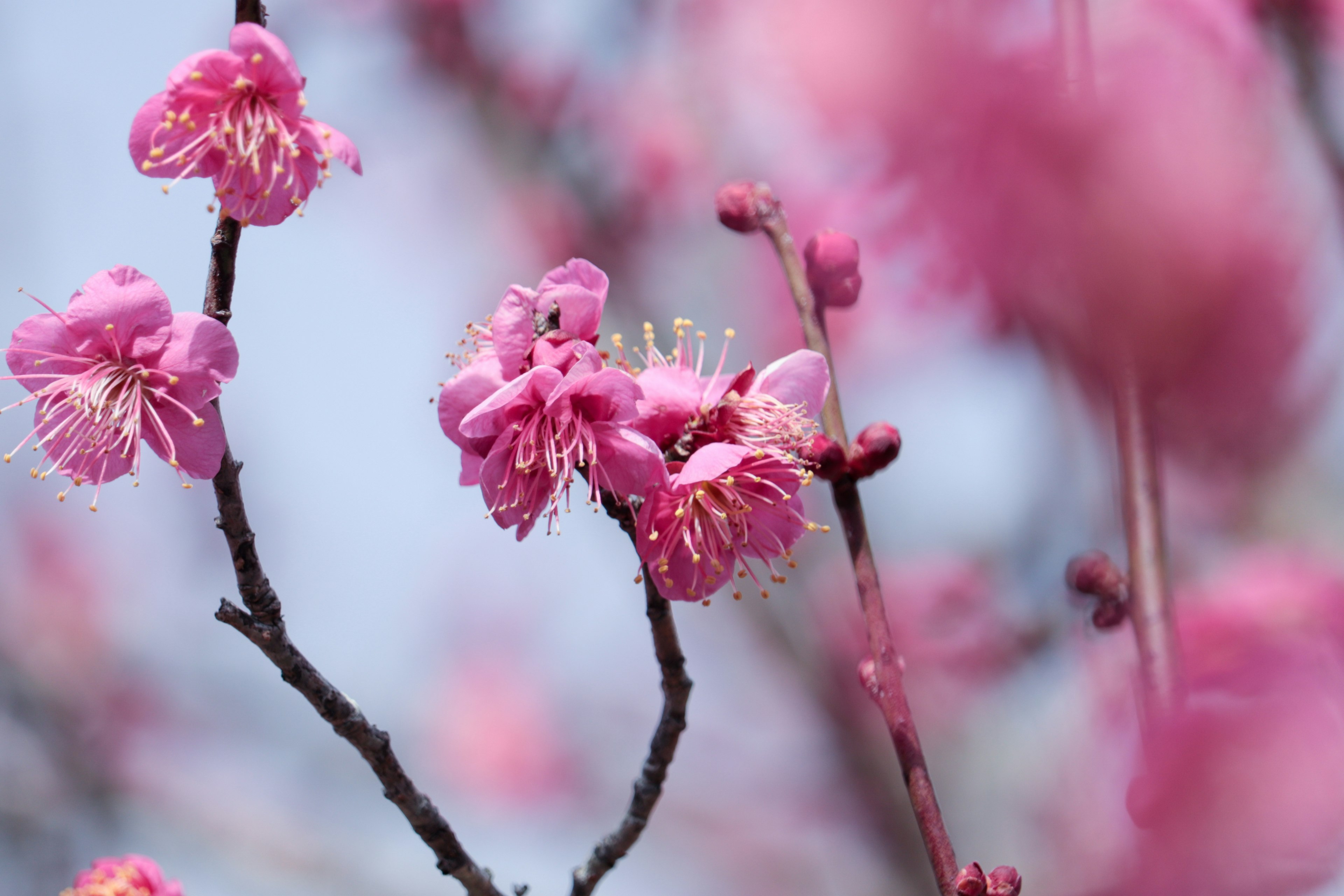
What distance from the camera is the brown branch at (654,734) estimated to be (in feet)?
2.20

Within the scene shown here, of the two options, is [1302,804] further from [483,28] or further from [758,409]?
[483,28]

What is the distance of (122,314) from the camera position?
672 mm

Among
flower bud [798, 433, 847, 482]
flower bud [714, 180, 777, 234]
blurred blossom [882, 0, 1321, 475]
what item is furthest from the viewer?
blurred blossom [882, 0, 1321, 475]

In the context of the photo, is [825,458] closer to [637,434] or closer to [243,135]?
[637,434]

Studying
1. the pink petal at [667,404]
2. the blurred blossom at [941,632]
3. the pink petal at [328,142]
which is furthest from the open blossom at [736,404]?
the blurred blossom at [941,632]

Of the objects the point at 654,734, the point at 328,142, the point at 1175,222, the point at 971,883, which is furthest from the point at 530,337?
the point at 1175,222

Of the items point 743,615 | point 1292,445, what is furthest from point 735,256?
point 1292,445

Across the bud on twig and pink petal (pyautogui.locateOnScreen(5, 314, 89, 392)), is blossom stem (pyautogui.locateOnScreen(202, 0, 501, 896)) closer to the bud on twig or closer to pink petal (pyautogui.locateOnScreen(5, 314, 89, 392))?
pink petal (pyautogui.locateOnScreen(5, 314, 89, 392))

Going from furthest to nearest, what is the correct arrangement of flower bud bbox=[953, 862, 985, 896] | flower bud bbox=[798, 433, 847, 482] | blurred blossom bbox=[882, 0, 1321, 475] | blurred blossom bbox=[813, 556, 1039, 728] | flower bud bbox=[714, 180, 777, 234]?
blurred blossom bbox=[813, 556, 1039, 728] → blurred blossom bbox=[882, 0, 1321, 475] → flower bud bbox=[714, 180, 777, 234] → flower bud bbox=[798, 433, 847, 482] → flower bud bbox=[953, 862, 985, 896]

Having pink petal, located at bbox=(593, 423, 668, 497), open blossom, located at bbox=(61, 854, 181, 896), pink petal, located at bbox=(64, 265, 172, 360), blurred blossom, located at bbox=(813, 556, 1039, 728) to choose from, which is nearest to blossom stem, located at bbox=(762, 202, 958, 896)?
pink petal, located at bbox=(593, 423, 668, 497)

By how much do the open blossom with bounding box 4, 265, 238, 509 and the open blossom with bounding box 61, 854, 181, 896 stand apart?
31 cm

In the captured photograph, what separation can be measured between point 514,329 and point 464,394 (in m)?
0.06

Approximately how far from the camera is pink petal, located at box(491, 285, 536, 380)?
0.65 metres

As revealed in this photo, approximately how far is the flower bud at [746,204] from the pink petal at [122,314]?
0.45 metres
